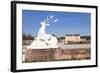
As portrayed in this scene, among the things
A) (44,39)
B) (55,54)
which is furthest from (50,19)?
(55,54)

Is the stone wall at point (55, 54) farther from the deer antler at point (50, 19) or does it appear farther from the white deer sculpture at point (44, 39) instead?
the deer antler at point (50, 19)

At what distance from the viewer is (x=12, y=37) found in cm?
142

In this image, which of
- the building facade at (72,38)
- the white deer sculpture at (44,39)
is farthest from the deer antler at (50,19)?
the building facade at (72,38)

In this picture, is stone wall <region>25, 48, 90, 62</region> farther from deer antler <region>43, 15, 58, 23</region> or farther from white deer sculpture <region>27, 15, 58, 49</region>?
deer antler <region>43, 15, 58, 23</region>

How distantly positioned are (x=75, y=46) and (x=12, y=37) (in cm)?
49

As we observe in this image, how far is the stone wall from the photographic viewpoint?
4.89 ft

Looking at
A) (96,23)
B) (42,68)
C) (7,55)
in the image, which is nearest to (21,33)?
(7,55)

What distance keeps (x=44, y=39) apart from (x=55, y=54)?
14 centimetres

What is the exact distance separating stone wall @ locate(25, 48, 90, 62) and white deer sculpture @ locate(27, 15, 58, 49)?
29 millimetres

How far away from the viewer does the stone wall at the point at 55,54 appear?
58.7 inches

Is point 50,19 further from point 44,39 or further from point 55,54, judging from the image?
point 55,54

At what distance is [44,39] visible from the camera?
1.52 m

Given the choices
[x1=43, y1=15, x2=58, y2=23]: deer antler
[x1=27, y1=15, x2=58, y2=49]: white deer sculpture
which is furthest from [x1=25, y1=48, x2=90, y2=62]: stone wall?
[x1=43, y1=15, x2=58, y2=23]: deer antler

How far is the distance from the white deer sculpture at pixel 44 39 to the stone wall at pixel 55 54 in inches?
1.1
